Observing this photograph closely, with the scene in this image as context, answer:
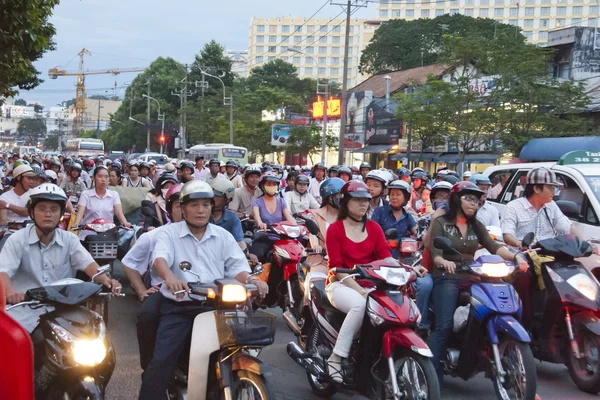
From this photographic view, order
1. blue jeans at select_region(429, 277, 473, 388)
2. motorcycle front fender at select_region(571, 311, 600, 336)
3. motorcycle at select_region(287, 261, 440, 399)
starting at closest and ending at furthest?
motorcycle at select_region(287, 261, 440, 399) → blue jeans at select_region(429, 277, 473, 388) → motorcycle front fender at select_region(571, 311, 600, 336)

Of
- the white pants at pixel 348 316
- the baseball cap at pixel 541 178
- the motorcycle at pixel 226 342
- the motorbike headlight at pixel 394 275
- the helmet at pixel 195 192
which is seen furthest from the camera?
the baseball cap at pixel 541 178

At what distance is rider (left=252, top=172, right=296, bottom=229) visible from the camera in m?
9.59

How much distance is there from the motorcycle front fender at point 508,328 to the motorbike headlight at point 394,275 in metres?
0.87

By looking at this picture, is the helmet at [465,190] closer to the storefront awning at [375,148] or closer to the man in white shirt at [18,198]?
the man in white shirt at [18,198]

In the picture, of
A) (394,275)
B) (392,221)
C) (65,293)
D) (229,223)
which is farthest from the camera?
(392,221)

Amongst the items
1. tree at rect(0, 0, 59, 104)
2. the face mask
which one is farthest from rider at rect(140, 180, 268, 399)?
tree at rect(0, 0, 59, 104)

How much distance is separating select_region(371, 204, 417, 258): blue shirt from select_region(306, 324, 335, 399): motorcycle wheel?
247 centimetres

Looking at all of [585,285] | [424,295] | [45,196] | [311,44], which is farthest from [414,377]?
[311,44]

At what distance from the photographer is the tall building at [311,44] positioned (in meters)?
143

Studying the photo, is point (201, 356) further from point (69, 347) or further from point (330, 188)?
point (330, 188)

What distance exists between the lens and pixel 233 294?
4227mm

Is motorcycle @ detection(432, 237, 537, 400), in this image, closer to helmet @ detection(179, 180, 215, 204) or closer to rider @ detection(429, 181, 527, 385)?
rider @ detection(429, 181, 527, 385)

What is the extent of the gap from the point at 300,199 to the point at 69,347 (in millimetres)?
7167

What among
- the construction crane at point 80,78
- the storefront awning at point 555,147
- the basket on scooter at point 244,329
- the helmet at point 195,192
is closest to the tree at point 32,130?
the construction crane at point 80,78
